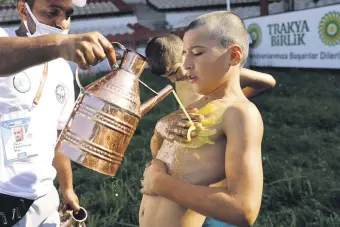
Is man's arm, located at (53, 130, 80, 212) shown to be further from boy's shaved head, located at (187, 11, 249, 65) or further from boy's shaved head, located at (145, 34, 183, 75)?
boy's shaved head, located at (187, 11, 249, 65)

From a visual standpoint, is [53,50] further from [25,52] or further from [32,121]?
[32,121]

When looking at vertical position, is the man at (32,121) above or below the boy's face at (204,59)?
below

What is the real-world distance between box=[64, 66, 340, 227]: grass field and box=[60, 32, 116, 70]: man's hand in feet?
7.35

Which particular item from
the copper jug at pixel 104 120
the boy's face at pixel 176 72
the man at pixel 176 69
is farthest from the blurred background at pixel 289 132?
the copper jug at pixel 104 120

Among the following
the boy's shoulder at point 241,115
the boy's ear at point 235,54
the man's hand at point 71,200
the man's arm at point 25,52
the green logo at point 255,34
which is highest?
the man's arm at point 25,52

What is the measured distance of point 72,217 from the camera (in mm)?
2346

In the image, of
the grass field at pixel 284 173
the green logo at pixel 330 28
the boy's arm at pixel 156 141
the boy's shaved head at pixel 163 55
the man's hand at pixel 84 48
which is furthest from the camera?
the green logo at pixel 330 28

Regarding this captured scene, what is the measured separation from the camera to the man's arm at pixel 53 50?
124 cm

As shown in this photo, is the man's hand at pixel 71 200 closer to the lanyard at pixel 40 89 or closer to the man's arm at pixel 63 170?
the man's arm at pixel 63 170

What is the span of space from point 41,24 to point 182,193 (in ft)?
3.21

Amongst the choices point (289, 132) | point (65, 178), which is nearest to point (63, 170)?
point (65, 178)

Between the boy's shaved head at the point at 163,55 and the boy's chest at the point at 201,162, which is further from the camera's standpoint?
the boy's shaved head at the point at 163,55

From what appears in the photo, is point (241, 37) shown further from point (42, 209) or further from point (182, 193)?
point (42, 209)

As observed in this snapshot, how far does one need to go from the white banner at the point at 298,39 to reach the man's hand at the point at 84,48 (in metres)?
7.34
